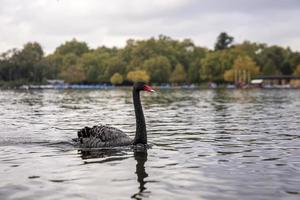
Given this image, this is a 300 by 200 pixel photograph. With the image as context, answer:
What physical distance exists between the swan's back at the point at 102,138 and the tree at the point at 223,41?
510 ft

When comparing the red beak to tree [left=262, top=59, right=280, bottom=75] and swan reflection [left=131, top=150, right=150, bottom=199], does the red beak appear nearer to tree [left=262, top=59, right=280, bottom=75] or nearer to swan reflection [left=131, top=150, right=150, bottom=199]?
swan reflection [left=131, top=150, right=150, bottom=199]

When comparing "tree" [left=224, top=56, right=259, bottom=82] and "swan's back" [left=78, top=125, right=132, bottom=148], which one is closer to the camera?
"swan's back" [left=78, top=125, right=132, bottom=148]

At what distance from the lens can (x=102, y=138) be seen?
12.9 m

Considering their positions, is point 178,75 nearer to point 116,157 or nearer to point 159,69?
point 159,69

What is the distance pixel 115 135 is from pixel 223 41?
157453 millimetres

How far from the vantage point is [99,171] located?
970 cm

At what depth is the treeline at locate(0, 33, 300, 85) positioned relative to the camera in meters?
139

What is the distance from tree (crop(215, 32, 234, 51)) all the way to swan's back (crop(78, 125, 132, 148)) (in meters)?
156

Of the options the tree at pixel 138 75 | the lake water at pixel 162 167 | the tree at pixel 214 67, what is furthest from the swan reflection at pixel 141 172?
the tree at pixel 138 75

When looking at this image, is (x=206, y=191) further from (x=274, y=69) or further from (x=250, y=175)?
(x=274, y=69)

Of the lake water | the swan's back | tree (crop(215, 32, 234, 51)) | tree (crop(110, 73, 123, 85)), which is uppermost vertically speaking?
tree (crop(215, 32, 234, 51))

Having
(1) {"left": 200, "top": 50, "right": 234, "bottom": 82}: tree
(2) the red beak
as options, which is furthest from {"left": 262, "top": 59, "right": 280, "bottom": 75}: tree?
(2) the red beak

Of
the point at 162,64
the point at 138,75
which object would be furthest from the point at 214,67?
the point at 138,75

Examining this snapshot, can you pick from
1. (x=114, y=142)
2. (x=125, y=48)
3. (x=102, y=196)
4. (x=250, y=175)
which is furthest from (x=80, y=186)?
(x=125, y=48)
